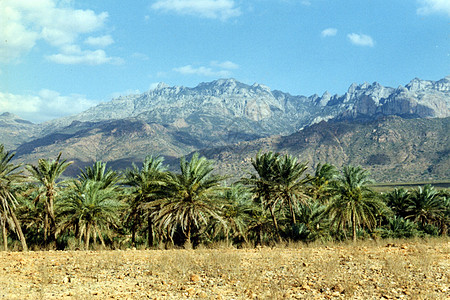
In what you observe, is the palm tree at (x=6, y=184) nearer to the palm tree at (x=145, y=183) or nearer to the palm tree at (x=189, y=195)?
the palm tree at (x=145, y=183)

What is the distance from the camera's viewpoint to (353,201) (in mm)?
25062

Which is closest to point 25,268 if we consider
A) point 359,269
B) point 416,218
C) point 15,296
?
point 15,296

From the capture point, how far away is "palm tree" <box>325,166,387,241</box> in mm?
24781

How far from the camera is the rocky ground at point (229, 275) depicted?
9.20 m

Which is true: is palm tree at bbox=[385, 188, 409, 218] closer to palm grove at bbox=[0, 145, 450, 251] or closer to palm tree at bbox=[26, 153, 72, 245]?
palm grove at bbox=[0, 145, 450, 251]

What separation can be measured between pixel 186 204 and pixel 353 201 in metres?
12.9

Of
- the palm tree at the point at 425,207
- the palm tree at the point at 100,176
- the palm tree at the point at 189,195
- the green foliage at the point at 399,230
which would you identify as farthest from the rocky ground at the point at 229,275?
the palm tree at the point at 425,207

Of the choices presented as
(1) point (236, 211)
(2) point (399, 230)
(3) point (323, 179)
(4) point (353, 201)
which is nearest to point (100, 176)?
(1) point (236, 211)

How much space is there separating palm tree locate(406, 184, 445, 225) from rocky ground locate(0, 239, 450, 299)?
75.9 ft

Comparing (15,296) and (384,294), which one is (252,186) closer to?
(384,294)

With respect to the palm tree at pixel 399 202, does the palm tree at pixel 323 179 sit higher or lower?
higher

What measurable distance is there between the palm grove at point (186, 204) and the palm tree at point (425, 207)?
0.47ft

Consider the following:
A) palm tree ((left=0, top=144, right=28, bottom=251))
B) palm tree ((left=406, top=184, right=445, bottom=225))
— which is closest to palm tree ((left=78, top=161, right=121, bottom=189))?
palm tree ((left=0, top=144, right=28, bottom=251))

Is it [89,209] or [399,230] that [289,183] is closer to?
[399,230]
